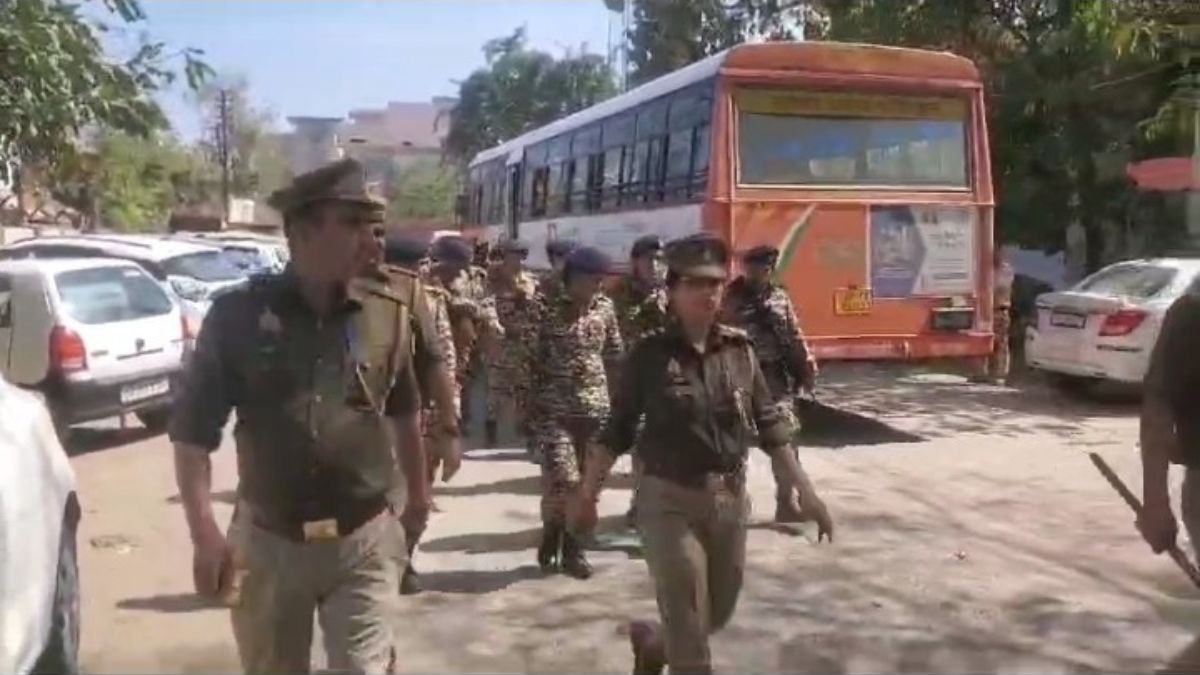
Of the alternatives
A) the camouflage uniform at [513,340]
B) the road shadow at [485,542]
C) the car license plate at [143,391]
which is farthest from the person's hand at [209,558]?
the car license plate at [143,391]

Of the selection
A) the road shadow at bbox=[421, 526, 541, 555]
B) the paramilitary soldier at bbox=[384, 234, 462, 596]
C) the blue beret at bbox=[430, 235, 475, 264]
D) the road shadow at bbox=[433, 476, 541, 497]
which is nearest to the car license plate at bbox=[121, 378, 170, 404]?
the road shadow at bbox=[433, 476, 541, 497]

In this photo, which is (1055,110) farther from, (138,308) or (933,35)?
(138,308)

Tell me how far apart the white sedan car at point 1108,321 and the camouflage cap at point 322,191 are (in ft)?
34.7

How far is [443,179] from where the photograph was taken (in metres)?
61.0

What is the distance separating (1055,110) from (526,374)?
14.4 metres

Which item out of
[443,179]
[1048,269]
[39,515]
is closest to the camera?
[39,515]

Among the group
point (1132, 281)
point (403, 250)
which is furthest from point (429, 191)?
point (403, 250)

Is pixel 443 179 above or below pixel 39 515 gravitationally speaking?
above

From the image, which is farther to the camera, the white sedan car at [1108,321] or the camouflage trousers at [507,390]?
the white sedan car at [1108,321]

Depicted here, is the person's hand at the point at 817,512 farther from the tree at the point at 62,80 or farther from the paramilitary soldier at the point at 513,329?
the tree at the point at 62,80

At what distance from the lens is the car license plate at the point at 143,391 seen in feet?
36.7

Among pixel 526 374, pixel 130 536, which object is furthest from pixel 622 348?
pixel 130 536

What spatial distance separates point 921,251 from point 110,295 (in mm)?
6670

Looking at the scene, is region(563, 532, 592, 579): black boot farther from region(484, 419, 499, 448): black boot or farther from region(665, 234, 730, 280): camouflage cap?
region(484, 419, 499, 448): black boot
